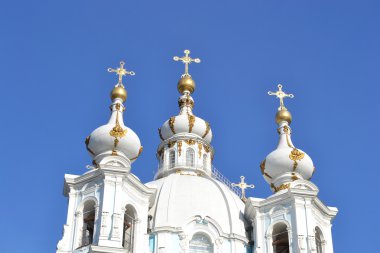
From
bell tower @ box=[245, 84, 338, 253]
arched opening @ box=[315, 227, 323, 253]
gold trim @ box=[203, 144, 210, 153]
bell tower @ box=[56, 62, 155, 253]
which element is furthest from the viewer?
gold trim @ box=[203, 144, 210, 153]

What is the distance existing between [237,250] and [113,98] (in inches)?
318

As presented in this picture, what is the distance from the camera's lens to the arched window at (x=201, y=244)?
30875mm

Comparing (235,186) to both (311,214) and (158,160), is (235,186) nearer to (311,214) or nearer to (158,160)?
(158,160)

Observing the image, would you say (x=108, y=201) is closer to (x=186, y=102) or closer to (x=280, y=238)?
(x=280, y=238)

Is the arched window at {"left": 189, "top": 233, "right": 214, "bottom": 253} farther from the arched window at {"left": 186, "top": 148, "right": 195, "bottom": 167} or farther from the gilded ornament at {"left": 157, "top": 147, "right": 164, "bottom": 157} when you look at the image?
the gilded ornament at {"left": 157, "top": 147, "right": 164, "bottom": 157}

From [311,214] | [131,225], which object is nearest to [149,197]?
[131,225]

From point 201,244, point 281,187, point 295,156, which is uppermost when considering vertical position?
point 295,156

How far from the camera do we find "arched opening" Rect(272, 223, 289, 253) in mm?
30969

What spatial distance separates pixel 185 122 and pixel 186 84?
246cm

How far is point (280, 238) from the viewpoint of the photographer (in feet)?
103

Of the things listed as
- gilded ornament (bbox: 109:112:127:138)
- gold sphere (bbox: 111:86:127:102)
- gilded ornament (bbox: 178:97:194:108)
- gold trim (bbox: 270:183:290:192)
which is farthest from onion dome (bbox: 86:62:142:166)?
gilded ornament (bbox: 178:97:194:108)

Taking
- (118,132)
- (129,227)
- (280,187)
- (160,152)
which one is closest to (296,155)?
(280,187)

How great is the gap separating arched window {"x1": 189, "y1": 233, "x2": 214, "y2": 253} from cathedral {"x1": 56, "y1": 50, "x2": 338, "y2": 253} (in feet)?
0.11

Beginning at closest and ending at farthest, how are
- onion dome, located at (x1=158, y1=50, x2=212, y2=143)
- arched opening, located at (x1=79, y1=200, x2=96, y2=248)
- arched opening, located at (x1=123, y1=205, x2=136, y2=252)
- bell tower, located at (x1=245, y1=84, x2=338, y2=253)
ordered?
arched opening, located at (x1=79, y1=200, x2=96, y2=248)
bell tower, located at (x1=245, y1=84, x2=338, y2=253)
arched opening, located at (x1=123, y1=205, x2=136, y2=252)
onion dome, located at (x1=158, y1=50, x2=212, y2=143)
